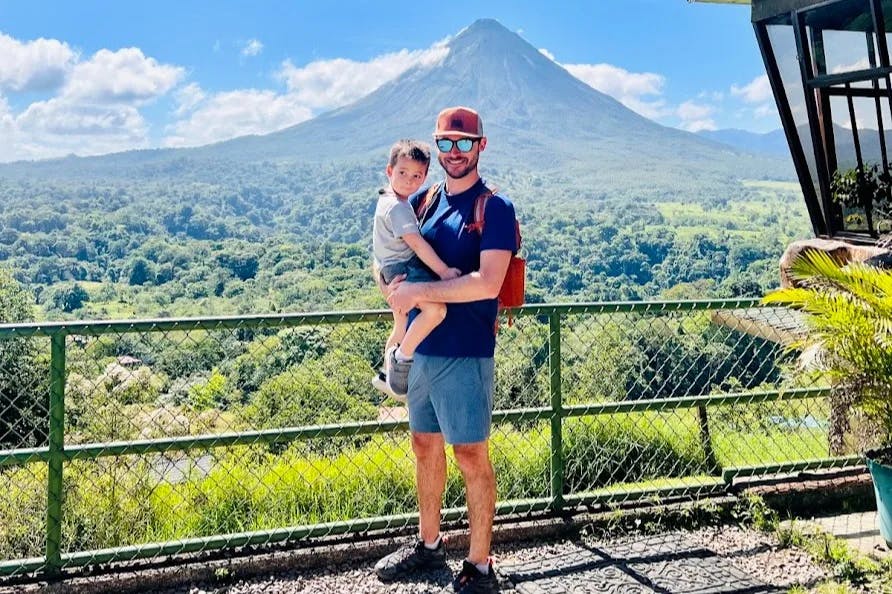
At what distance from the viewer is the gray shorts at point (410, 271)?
3342 millimetres

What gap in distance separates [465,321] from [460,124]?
766mm

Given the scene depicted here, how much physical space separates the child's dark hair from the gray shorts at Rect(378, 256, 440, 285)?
400 millimetres

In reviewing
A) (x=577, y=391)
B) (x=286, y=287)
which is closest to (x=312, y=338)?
(x=577, y=391)

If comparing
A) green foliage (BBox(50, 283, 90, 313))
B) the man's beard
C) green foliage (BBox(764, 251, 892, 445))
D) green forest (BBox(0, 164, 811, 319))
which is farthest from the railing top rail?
green foliage (BBox(50, 283, 90, 313))

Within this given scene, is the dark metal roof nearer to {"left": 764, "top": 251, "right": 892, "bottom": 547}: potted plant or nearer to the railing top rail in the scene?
{"left": 764, "top": 251, "right": 892, "bottom": 547}: potted plant

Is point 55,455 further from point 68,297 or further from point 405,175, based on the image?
point 68,297

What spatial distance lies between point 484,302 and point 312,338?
7.75 feet

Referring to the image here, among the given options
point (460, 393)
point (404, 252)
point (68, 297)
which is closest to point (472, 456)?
point (460, 393)

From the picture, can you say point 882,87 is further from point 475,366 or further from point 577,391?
point 475,366

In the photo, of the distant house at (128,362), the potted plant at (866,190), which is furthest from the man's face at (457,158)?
the potted plant at (866,190)

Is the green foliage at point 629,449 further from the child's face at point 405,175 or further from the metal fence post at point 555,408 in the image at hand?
the child's face at point 405,175

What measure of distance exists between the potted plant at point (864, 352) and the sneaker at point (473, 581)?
195 cm

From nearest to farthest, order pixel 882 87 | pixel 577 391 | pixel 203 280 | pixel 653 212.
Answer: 1. pixel 577 391
2. pixel 882 87
3. pixel 203 280
4. pixel 653 212

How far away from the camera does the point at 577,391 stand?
5895 mm
